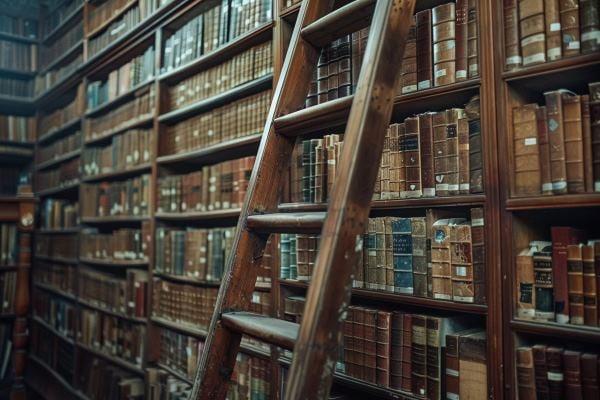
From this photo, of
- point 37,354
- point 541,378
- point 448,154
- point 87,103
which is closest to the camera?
point 541,378

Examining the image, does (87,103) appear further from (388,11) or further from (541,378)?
(541,378)

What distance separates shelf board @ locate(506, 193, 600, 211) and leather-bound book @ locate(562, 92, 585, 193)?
0.03 meters

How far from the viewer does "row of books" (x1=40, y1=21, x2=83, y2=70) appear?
398 centimetres

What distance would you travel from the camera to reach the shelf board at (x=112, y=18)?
313 centimetres

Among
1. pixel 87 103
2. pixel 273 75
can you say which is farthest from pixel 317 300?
pixel 87 103

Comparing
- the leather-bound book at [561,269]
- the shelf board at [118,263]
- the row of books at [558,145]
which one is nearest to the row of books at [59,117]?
the shelf board at [118,263]

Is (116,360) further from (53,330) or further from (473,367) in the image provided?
(473,367)

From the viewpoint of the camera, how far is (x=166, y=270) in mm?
2584

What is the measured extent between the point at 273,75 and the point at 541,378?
4.45ft

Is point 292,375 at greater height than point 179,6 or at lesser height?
lesser

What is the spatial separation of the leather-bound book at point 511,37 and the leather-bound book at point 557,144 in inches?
5.0

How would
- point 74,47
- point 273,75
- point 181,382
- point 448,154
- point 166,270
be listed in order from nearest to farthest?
point 448,154
point 273,75
point 181,382
point 166,270
point 74,47

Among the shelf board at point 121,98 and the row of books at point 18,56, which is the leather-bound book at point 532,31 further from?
the row of books at point 18,56

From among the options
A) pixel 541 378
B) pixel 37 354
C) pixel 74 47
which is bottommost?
pixel 37 354
